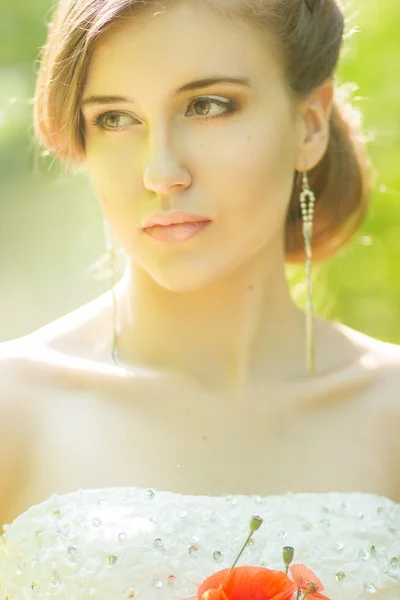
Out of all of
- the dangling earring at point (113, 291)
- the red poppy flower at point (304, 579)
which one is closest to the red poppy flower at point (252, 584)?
the red poppy flower at point (304, 579)

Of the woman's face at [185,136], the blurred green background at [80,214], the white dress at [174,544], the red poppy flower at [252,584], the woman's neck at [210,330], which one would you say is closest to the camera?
the red poppy flower at [252,584]

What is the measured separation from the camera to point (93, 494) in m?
1.98

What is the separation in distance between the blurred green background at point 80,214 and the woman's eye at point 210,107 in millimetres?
519

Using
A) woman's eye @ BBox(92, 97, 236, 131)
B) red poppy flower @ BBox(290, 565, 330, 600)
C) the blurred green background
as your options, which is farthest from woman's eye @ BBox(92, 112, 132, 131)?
red poppy flower @ BBox(290, 565, 330, 600)

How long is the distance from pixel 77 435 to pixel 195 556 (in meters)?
0.35

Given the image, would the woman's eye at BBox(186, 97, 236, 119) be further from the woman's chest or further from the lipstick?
the woman's chest

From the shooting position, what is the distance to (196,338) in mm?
2238

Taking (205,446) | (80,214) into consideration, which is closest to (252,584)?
(205,446)

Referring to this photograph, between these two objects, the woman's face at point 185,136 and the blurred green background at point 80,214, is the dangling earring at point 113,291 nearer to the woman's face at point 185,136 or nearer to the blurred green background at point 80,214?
the woman's face at point 185,136

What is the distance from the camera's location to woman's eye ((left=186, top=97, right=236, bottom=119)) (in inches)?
79.9

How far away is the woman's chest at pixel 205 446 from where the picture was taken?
205cm

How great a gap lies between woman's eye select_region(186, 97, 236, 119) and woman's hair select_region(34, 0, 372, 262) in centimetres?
16

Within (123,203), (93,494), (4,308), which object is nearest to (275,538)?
(93,494)

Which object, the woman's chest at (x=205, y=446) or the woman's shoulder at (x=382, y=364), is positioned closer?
the woman's chest at (x=205, y=446)
